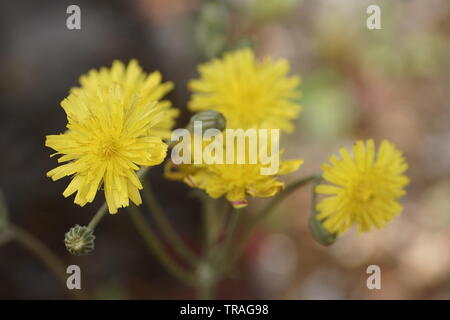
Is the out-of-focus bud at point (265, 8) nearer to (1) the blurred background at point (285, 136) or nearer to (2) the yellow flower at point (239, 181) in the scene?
(1) the blurred background at point (285, 136)

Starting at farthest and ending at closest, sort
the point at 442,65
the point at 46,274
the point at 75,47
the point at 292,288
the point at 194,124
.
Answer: the point at 442,65, the point at 75,47, the point at 292,288, the point at 46,274, the point at 194,124

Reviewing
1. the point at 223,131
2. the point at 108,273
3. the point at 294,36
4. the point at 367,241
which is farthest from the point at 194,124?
the point at 294,36

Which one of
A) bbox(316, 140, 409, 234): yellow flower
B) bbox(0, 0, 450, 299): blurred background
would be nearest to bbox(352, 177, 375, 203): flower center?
bbox(316, 140, 409, 234): yellow flower

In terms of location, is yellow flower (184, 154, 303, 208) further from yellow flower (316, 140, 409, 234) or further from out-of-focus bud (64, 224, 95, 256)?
out-of-focus bud (64, 224, 95, 256)

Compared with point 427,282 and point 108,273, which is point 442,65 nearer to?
point 427,282

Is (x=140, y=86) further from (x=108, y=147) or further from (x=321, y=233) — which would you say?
(x=321, y=233)

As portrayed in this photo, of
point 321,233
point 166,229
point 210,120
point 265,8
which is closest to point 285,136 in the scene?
point 265,8

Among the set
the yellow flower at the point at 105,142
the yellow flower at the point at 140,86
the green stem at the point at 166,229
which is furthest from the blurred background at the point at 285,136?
the yellow flower at the point at 105,142
